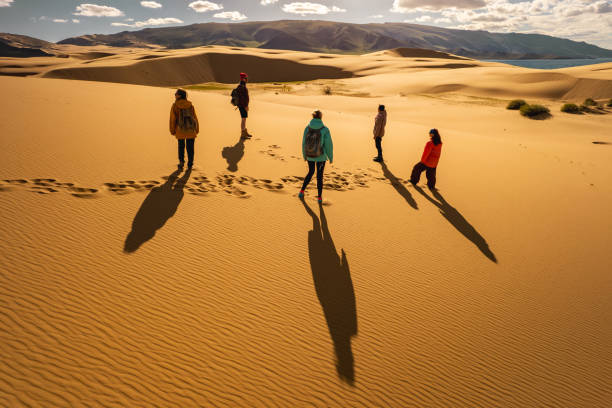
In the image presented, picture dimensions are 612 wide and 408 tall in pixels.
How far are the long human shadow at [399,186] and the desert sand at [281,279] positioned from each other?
62 millimetres

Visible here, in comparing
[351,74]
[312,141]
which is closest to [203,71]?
[351,74]

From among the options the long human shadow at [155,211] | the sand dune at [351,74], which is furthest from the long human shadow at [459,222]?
the sand dune at [351,74]

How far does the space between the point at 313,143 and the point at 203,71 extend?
6344cm

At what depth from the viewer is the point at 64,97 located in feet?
38.0

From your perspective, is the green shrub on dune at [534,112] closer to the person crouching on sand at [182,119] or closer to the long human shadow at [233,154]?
the long human shadow at [233,154]

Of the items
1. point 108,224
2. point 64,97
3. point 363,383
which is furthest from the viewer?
point 64,97

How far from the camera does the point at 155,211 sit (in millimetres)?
5090

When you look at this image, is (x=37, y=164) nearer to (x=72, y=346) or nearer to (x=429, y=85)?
(x=72, y=346)

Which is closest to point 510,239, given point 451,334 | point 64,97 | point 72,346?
point 451,334

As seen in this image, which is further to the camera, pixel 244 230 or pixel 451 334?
pixel 244 230

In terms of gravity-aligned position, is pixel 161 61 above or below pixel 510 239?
above

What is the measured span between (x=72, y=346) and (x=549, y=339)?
5.15 m

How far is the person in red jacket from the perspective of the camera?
7.16 meters

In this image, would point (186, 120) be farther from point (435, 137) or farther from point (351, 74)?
point (351, 74)
